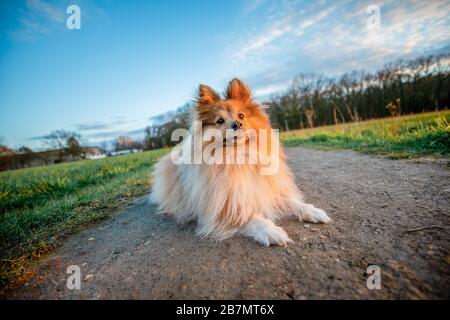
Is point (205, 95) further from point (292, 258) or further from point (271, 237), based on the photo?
point (292, 258)

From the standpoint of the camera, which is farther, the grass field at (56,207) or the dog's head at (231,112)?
the dog's head at (231,112)

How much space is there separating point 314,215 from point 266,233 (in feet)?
2.60

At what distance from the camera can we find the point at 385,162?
207 inches

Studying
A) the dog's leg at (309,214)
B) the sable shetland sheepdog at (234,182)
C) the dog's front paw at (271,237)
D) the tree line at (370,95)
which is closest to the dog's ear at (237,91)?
the sable shetland sheepdog at (234,182)

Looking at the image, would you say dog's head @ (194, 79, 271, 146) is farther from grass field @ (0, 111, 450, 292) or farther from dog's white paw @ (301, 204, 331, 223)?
grass field @ (0, 111, 450, 292)

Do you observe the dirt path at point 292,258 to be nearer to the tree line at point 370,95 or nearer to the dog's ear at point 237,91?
the dog's ear at point 237,91

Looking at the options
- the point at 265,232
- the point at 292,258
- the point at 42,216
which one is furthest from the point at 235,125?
the point at 42,216

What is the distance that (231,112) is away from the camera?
3609 mm

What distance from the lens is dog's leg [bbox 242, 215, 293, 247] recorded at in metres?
2.49

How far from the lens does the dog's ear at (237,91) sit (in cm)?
392

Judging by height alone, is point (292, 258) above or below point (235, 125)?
below
